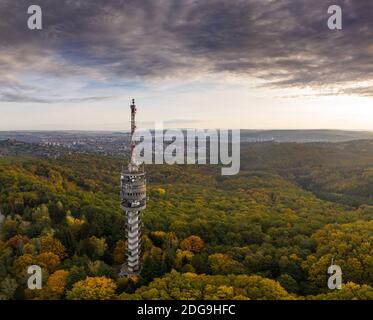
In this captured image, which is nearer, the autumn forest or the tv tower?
the autumn forest

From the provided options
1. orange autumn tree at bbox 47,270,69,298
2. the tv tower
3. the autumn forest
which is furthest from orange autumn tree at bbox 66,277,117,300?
the tv tower

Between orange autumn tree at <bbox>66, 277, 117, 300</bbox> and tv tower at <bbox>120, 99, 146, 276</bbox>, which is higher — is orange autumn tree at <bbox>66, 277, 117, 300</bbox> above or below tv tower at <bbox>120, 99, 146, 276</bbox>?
below

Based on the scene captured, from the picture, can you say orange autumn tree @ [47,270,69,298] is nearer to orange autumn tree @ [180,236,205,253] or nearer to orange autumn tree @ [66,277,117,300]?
orange autumn tree @ [66,277,117,300]

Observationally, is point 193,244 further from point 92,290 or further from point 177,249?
point 92,290

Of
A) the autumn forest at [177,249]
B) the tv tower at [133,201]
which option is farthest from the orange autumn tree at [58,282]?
the tv tower at [133,201]

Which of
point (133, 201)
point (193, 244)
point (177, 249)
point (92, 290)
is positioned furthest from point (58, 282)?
point (193, 244)

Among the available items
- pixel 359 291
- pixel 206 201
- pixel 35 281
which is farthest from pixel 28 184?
pixel 359 291
